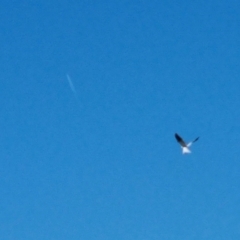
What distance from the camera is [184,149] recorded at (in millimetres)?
20578
